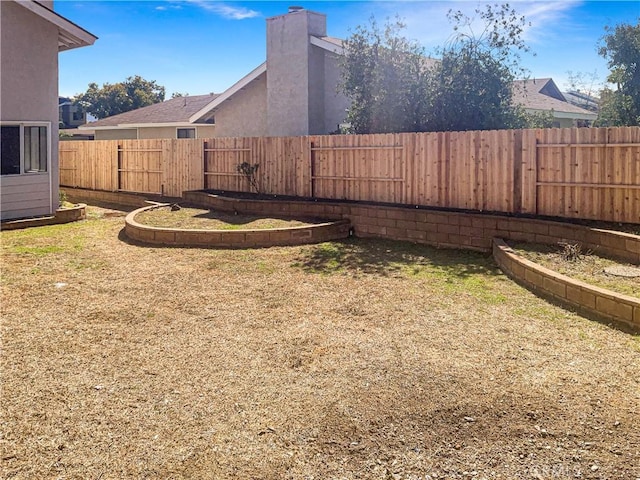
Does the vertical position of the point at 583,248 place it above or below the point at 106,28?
below

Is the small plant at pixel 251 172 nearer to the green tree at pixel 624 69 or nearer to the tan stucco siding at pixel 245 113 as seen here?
the tan stucco siding at pixel 245 113

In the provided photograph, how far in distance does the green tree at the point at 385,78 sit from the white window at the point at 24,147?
816 centimetres

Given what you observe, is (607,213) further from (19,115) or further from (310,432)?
(19,115)

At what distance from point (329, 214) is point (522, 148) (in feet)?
14.2

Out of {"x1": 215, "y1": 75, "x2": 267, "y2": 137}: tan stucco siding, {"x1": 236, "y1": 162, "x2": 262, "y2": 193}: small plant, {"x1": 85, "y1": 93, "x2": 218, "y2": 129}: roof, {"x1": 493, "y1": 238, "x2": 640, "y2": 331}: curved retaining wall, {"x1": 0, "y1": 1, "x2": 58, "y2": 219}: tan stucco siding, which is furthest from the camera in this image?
{"x1": 85, "y1": 93, "x2": 218, "y2": 129}: roof

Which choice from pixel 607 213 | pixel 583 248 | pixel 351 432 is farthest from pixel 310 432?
pixel 607 213

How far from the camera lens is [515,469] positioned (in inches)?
120

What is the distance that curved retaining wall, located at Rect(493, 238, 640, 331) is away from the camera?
5387mm

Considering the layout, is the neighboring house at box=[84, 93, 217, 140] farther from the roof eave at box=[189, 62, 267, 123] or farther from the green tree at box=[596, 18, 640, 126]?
the green tree at box=[596, 18, 640, 126]

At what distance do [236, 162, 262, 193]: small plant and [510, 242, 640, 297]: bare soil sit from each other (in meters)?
8.05

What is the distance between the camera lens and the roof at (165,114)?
1011 inches

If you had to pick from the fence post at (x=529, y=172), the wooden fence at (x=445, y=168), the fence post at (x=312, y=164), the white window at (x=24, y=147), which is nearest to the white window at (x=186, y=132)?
the wooden fence at (x=445, y=168)

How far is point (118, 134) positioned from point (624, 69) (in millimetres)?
24145

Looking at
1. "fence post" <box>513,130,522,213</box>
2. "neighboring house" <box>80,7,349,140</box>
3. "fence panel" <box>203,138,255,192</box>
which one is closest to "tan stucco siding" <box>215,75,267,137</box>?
"neighboring house" <box>80,7,349,140</box>
